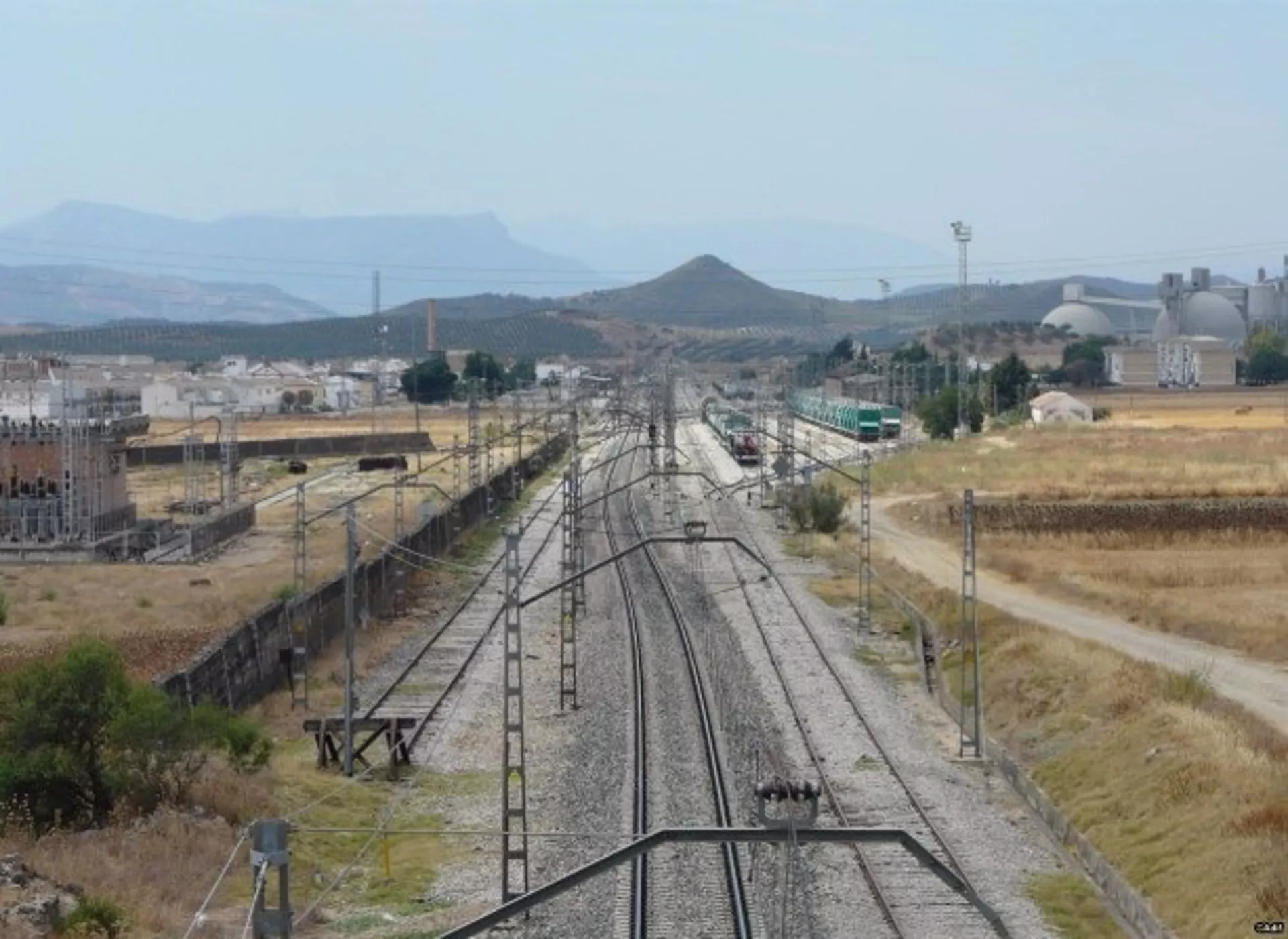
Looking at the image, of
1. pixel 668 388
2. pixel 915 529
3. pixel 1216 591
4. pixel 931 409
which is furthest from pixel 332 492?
pixel 931 409

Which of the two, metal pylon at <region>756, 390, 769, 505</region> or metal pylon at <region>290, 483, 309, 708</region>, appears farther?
metal pylon at <region>756, 390, 769, 505</region>

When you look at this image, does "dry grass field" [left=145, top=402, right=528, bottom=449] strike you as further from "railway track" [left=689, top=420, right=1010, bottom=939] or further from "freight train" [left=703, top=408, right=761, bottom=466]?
"railway track" [left=689, top=420, right=1010, bottom=939]

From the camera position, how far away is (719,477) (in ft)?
203

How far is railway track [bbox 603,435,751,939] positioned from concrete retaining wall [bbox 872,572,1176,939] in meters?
2.90

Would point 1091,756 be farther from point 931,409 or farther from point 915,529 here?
point 931,409

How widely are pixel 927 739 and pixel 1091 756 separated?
2764 millimetres

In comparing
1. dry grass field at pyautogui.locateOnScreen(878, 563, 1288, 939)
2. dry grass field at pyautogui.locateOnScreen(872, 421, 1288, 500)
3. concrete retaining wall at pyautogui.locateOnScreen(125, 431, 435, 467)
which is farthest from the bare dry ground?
concrete retaining wall at pyautogui.locateOnScreen(125, 431, 435, 467)

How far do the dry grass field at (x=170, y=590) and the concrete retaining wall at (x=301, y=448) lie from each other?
18.4 meters

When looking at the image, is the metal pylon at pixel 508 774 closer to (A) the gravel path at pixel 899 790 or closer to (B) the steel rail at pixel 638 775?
(B) the steel rail at pixel 638 775

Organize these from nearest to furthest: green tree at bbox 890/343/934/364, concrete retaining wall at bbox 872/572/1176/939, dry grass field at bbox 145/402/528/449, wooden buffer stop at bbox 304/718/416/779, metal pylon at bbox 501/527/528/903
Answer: metal pylon at bbox 501/527/528/903, concrete retaining wall at bbox 872/572/1176/939, wooden buffer stop at bbox 304/718/416/779, dry grass field at bbox 145/402/528/449, green tree at bbox 890/343/934/364

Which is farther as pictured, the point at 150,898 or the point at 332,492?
the point at 332,492

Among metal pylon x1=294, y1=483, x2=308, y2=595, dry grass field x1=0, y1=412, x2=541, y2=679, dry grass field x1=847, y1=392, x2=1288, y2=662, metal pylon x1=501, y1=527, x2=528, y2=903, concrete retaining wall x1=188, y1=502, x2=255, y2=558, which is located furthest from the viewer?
concrete retaining wall x1=188, y1=502, x2=255, y2=558

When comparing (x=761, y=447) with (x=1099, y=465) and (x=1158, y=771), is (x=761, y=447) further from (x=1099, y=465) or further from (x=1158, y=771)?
(x=1158, y=771)

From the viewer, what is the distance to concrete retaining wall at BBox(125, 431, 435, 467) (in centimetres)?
7294
